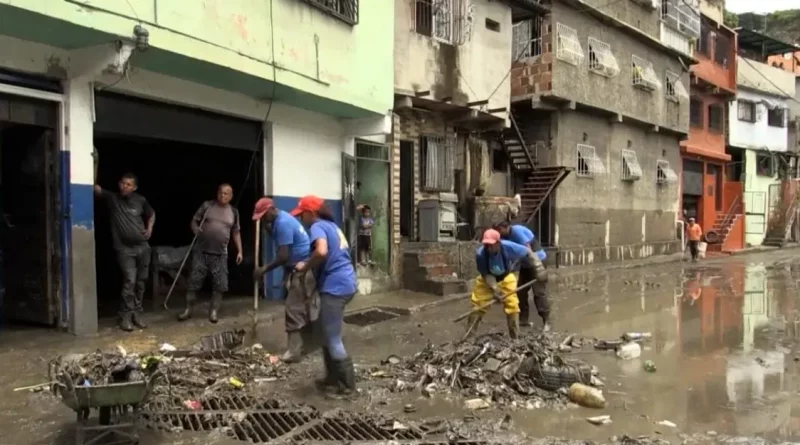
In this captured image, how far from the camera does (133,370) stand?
4.16m

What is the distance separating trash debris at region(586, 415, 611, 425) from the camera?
5.05 m

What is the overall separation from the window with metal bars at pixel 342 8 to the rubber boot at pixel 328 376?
5.91 m

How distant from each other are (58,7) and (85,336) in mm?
3337

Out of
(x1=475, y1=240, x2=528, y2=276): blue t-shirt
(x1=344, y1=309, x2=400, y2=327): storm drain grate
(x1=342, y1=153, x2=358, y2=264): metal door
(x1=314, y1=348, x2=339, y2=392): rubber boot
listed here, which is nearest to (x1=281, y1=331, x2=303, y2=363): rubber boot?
(x1=314, y1=348, x2=339, y2=392): rubber boot

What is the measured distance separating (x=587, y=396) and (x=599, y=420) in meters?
0.42

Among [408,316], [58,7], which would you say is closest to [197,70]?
[58,7]

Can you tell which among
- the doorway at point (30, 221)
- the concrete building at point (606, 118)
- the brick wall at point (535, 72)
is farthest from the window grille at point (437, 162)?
the doorway at point (30, 221)

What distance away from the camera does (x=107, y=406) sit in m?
4.00

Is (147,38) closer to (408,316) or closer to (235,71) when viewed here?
(235,71)

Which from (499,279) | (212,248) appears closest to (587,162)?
(499,279)

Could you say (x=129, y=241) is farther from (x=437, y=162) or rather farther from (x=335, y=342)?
(x=437, y=162)

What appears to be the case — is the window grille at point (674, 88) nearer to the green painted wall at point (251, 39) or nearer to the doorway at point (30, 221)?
the green painted wall at point (251, 39)

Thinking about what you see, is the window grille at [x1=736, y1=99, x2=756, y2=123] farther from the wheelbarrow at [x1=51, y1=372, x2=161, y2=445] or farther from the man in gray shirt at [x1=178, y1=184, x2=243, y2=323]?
the wheelbarrow at [x1=51, y1=372, x2=161, y2=445]

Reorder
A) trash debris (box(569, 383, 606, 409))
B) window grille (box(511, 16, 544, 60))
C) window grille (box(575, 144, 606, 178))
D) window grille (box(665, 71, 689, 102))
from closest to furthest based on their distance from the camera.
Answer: trash debris (box(569, 383, 606, 409)) → window grille (box(511, 16, 544, 60)) → window grille (box(575, 144, 606, 178)) → window grille (box(665, 71, 689, 102))
